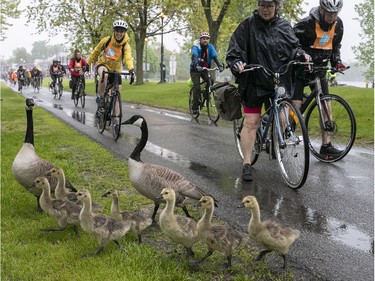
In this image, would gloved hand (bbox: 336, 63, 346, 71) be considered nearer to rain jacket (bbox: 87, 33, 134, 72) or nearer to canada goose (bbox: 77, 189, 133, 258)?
rain jacket (bbox: 87, 33, 134, 72)

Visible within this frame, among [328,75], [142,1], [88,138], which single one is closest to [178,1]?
[142,1]

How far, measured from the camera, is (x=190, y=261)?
3512mm

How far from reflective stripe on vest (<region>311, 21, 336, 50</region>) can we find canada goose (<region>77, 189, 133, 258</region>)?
4.94 m

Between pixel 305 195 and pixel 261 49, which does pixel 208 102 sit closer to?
pixel 261 49

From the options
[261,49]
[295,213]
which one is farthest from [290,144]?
[261,49]

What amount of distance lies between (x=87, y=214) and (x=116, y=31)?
7085 mm

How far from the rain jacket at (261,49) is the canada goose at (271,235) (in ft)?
9.40

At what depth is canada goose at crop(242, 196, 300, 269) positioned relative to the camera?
3471 mm

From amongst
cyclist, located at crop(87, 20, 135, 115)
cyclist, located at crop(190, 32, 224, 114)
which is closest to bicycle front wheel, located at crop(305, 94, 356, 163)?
cyclist, located at crop(87, 20, 135, 115)

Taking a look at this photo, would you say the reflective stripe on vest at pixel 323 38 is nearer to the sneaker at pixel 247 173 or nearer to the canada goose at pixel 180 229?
the sneaker at pixel 247 173

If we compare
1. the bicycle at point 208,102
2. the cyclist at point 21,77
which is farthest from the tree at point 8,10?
the bicycle at point 208,102

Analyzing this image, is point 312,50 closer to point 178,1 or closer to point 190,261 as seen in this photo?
point 190,261

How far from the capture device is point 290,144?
19.2 feet

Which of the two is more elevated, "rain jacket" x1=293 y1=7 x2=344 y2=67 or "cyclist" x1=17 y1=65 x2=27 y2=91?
"rain jacket" x1=293 y1=7 x2=344 y2=67
